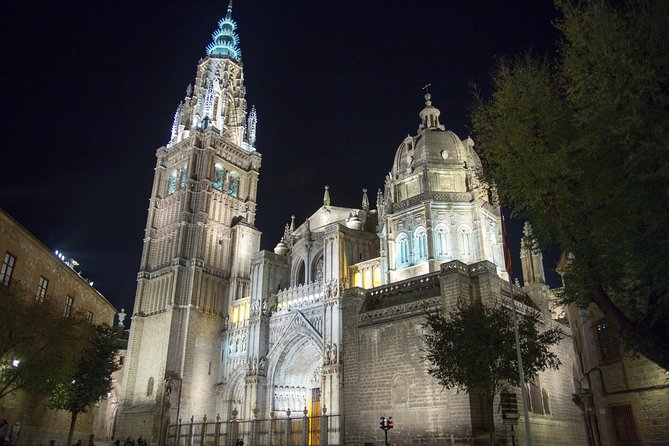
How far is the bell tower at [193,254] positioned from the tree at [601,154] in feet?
102

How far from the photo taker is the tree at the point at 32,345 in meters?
19.2

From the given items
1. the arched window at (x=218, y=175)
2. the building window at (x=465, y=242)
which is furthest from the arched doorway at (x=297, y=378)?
the arched window at (x=218, y=175)

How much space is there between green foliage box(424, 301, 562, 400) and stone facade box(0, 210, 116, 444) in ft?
59.9

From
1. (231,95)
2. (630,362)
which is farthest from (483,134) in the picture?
(231,95)

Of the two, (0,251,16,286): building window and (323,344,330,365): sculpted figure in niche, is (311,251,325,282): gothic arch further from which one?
(0,251,16,286): building window

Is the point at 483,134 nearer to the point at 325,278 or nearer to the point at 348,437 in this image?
the point at 348,437

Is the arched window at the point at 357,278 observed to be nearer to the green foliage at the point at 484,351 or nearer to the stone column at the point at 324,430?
the stone column at the point at 324,430

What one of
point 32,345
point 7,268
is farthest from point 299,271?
point 32,345

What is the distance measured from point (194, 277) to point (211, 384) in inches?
343

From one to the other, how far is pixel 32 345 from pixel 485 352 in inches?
680

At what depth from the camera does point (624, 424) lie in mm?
21547

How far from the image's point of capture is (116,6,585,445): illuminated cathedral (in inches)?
929

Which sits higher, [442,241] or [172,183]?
[172,183]

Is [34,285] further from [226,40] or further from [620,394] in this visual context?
[226,40]
